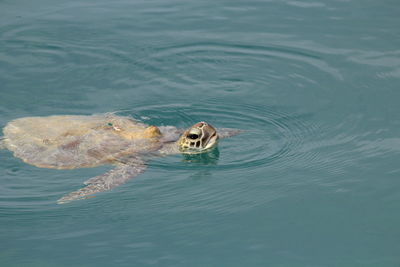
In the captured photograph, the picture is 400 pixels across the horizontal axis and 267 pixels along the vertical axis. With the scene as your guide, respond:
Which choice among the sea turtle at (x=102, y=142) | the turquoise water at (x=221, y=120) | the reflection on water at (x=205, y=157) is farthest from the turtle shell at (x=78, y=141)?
the reflection on water at (x=205, y=157)

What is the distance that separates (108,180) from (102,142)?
0.96 m

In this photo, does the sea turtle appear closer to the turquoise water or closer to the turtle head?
the turtle head

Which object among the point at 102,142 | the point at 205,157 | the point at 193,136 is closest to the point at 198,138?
the point at 193,136

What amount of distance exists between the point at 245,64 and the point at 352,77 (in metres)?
2.09

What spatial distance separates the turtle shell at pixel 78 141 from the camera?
811 centimetres

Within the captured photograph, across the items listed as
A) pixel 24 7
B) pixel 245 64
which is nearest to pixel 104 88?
pixel 245 64

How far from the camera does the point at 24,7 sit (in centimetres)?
1402

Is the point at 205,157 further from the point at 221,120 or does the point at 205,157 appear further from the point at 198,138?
the point at 221,120

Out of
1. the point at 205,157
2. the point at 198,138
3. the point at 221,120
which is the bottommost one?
the point at 205,157

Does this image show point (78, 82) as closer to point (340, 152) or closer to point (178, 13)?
point (178, 13)

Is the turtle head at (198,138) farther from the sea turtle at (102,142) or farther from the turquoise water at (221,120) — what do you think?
the turquoise water at (221,120)

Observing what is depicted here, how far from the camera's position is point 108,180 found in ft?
24.8

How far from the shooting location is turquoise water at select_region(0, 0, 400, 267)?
20.6ft

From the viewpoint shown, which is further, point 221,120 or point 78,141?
point 221,120
